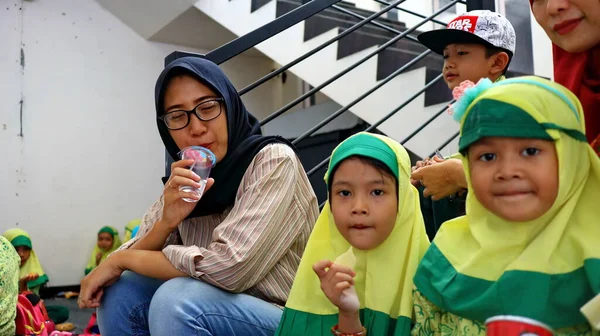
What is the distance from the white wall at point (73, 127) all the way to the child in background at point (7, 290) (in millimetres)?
2518

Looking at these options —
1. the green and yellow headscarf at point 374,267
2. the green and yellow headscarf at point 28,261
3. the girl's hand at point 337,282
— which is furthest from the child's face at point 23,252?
the girl's hand at point 337,282

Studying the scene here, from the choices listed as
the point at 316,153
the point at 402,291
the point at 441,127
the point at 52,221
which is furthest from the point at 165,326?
the point at 52,221

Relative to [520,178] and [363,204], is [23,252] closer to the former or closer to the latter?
[363,204]

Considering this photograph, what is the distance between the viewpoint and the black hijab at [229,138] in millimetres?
1456

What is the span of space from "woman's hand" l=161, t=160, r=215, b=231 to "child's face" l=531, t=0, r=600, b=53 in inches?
31.3

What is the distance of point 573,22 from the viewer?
109cm

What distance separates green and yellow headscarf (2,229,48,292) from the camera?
430cm

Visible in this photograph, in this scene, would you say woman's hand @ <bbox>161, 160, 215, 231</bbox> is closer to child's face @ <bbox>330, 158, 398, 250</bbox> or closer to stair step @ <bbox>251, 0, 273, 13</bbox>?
child's face @ <bbox>330, 158, 398, 250</bbox>

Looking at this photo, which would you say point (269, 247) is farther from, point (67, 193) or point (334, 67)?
point (67, 193)

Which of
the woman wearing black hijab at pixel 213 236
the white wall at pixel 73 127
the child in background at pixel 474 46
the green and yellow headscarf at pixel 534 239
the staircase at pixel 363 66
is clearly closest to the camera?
the green and yellow headscarf at pixel 534 239

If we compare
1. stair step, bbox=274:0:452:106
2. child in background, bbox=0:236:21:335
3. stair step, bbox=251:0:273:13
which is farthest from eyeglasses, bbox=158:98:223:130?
stair step, bbox=251:0:273:13

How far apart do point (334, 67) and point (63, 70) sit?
2.44 metres

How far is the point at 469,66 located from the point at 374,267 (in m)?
0.85

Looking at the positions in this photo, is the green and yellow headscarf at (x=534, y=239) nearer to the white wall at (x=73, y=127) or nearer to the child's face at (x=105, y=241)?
the child's face at (x=105, y=241)
